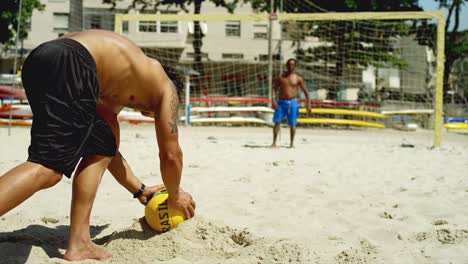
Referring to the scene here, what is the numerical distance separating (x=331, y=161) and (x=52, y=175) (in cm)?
466

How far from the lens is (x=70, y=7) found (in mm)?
32750

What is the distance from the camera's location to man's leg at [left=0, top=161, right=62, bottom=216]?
6.67ft

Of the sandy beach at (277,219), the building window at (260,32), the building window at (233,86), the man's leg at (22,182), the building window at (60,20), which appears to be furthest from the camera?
the building window at (60,20)

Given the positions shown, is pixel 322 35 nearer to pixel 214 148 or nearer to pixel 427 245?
pixel 214 148

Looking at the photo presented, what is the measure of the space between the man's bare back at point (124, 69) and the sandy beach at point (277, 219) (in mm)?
835

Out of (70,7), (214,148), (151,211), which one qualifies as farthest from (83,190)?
(70,7)

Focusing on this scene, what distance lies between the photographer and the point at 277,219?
3.26 meters

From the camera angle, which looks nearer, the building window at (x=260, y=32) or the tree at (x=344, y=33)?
the tree at (x=344, y=33)

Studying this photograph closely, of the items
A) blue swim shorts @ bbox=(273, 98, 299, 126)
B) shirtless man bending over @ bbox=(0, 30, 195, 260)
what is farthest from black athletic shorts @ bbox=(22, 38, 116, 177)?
blue swim shorts @ bbox=(273, 98, 299, 126)

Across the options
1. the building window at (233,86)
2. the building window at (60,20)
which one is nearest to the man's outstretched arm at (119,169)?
the building window at (233,86)

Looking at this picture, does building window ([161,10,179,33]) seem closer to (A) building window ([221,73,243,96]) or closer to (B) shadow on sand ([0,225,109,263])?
(A) building window ([221,73,243,96])

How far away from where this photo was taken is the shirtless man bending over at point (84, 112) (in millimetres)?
2156

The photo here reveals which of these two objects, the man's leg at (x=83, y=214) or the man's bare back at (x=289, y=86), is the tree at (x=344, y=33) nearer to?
the man's bare back at (x=289, y=86)

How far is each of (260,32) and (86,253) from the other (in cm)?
3118
